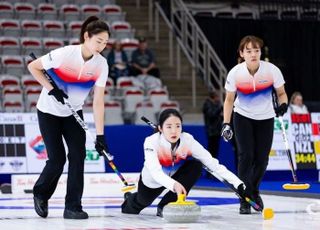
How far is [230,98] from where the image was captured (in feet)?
26.8

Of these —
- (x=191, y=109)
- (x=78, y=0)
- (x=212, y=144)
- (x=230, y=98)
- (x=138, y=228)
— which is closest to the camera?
(x=138, y=228)

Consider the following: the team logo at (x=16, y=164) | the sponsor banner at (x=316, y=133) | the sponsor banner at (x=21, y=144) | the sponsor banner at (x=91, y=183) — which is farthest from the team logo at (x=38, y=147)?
the sponsor banner at (x=316, y=133)

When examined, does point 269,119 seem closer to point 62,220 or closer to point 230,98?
point 230,98

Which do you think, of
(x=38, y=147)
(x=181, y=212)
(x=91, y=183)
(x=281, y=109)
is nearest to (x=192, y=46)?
(x=38, y=147)

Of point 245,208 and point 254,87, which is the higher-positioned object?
point 254,87

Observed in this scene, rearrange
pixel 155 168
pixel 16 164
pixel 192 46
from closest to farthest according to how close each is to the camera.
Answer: pixel 155 168
pixel 16 164
pixel 192 46

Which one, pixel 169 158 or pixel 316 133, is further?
pixel 316 133

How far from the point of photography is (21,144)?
44.4 feet

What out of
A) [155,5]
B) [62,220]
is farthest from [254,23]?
[62,220]

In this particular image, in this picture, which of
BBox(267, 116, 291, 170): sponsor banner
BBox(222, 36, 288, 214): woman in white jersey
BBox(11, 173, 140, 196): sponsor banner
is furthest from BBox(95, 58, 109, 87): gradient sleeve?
BBox(267, 116, 291, 170): sponsor banner

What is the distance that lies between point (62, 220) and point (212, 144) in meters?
8.54

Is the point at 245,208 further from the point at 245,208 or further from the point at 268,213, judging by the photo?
the point at 268,213

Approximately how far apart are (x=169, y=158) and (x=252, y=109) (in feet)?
3.98

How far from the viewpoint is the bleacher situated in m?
16.9
